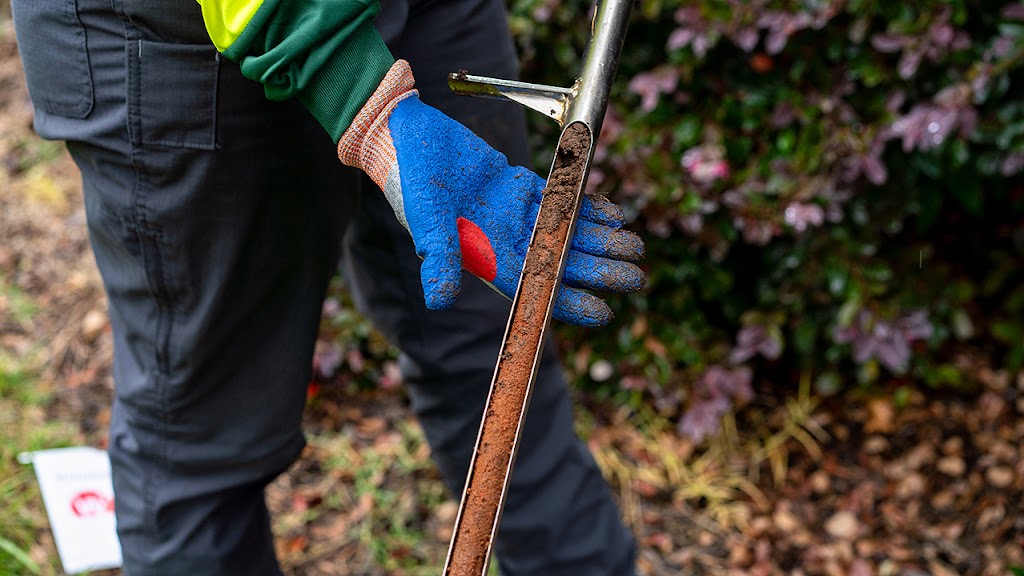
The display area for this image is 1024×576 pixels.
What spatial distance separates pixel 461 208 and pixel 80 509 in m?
1.30

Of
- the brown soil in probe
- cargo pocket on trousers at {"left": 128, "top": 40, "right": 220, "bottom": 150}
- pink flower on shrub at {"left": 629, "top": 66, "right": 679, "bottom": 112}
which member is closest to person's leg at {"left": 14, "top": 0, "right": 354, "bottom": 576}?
cargo pocket on trousers at {"left": 128, "top": 40, "right": 220, "bottom": 150}

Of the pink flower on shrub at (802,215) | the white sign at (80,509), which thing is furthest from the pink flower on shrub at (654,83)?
the white sign at (80,509)

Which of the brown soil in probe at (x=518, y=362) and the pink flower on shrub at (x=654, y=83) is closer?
the brown soil in probe at (x=518, y=362)

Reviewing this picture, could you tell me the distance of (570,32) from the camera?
87.4 inches

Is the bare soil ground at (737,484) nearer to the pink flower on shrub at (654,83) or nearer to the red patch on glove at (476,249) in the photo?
the pink flower on shrub at (654,83)

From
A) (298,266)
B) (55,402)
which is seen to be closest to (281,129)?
(298,266)

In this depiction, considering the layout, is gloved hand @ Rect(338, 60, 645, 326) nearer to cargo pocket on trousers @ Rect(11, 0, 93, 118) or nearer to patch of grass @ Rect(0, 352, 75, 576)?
cargo pocket on trousers @ Rect(11, 0, 93, 118)

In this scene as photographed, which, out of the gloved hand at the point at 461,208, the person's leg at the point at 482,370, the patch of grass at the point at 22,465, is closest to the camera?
the gloved hand at the point at 461,208

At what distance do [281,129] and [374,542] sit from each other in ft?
4.01

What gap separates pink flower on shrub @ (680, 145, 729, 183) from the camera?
2047 mm

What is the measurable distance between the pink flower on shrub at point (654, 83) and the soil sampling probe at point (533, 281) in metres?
0.94

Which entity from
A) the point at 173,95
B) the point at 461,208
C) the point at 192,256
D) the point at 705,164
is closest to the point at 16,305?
the point at 192,256

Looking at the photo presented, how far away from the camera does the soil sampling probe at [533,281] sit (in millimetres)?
968

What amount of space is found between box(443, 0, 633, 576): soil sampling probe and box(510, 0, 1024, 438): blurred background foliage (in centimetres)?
95
